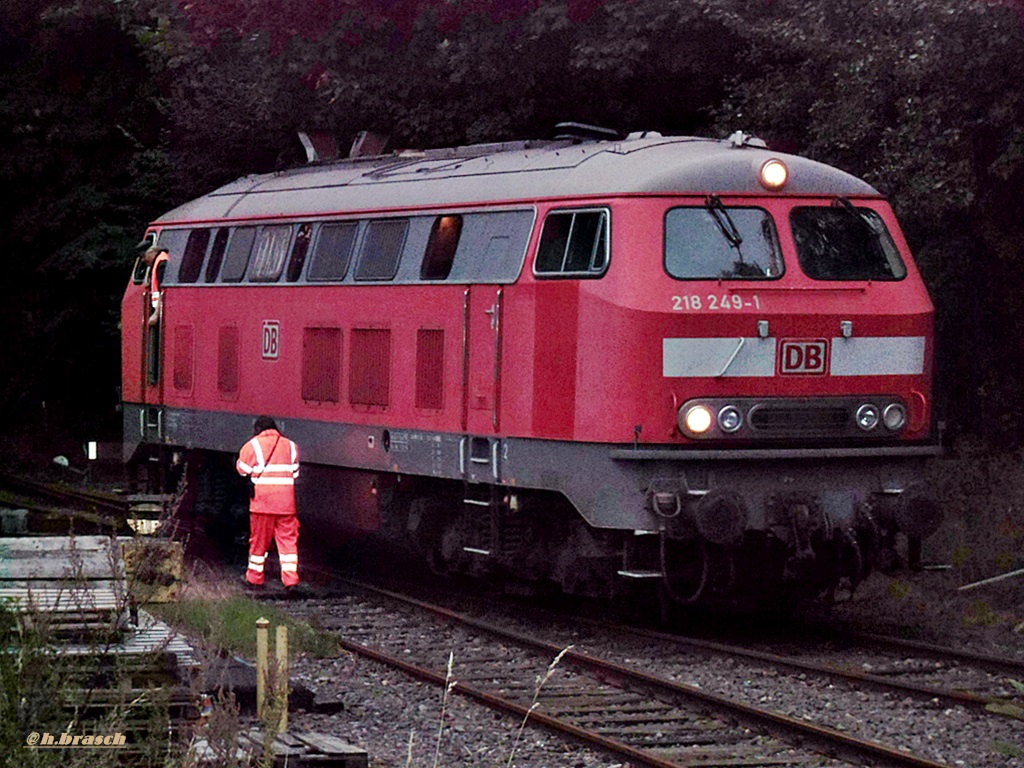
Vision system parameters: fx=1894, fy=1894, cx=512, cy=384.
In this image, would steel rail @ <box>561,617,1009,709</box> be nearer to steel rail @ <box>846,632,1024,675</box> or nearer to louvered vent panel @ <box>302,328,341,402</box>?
Answer: steel rail @ <box>846,632,1024,675</box>

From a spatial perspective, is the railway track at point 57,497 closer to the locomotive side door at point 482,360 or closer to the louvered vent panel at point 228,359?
the louvered vent panel at point 228,359

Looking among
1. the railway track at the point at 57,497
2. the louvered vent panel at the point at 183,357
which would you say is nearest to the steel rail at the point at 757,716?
the louvered vent panel at the point at 183,357

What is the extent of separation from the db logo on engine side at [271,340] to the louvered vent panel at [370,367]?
130 cm

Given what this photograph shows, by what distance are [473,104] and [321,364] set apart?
675cm

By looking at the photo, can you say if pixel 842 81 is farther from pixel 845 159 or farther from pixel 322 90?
pixel 322 90

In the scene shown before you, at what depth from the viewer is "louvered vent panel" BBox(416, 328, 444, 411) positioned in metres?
14.3

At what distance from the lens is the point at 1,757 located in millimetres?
6613

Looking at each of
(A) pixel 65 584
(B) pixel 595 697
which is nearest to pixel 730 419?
(B) pixel 595 697

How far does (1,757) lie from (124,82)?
25694 mm

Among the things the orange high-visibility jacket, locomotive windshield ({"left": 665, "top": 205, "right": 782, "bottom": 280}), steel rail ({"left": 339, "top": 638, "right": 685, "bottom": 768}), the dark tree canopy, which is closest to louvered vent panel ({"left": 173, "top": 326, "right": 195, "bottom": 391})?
the orange high-visibility jacket

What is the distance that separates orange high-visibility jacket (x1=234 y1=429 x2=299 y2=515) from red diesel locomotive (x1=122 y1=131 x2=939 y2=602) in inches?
20.3

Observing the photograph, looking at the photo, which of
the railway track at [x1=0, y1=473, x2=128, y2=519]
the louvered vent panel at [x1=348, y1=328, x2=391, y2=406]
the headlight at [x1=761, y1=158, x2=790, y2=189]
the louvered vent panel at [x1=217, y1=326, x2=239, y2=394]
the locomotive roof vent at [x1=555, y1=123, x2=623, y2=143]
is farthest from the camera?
the railway track at [x1=0, y1=473, x2=128, y2=519]

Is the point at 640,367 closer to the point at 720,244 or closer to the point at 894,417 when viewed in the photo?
the point at 720,244

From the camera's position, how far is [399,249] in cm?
1495
